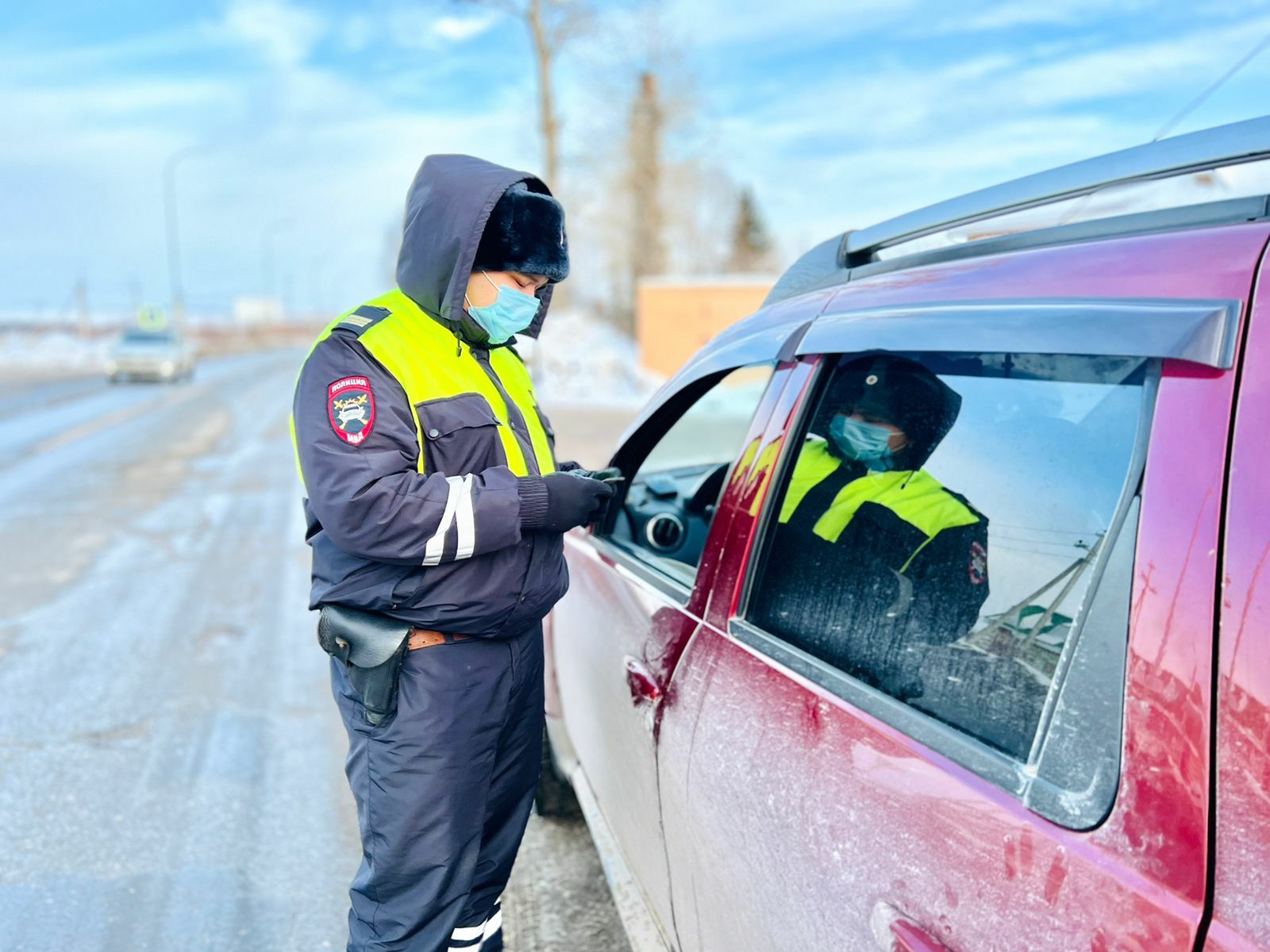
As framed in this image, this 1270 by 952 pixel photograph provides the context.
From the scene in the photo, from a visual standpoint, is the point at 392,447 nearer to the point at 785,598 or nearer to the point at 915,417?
the point at 785,598

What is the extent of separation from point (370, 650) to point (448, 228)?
2.75 feet

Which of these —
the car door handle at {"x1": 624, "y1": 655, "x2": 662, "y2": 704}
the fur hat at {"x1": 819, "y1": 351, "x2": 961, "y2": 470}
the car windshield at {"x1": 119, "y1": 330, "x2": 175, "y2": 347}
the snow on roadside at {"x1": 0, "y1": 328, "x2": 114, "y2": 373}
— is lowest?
the snow on roadside at {"x1": 0, "y1": 328, "x2": 114, "y2": 373}

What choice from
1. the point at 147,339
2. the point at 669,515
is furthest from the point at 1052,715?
the point at 147,339

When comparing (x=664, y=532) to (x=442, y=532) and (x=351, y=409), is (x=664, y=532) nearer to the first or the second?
(x=442, y=532)

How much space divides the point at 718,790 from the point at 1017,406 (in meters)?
0.79

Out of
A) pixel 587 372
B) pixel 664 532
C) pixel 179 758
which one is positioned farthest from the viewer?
pixel 587 372

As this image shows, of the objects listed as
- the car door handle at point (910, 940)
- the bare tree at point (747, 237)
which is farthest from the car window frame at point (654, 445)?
the bare tree at point (747, 237)

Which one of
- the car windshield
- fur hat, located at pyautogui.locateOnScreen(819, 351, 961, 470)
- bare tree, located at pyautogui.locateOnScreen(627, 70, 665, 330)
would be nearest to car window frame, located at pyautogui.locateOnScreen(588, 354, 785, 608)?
fur hat, located at pyautogui.locateOnScreen(819, 351, 961, 470)

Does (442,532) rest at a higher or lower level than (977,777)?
higher

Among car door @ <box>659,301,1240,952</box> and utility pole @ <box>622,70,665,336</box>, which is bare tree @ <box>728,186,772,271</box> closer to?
utility pole @ <box>622,70,665,336</box>

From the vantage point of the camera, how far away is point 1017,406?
4.59 ft

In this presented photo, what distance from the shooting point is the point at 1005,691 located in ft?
4.00

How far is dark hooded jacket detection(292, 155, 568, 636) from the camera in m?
1.74

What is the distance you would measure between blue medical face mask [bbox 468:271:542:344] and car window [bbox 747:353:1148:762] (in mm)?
679
